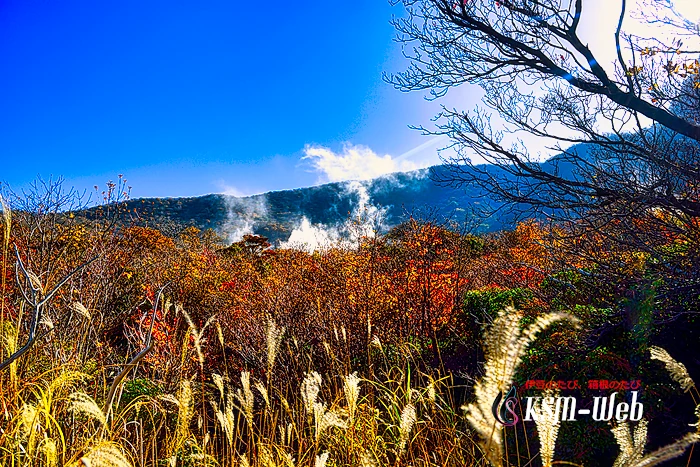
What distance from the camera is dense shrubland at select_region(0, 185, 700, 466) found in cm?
165

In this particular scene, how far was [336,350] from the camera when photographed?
205 inches

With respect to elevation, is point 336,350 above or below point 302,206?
below

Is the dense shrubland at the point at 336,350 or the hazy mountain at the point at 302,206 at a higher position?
the hazy mountain at the point at 302,206

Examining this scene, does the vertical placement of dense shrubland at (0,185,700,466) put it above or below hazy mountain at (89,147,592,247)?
below

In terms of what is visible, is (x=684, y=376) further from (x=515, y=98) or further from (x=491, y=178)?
(x=515, y=98)

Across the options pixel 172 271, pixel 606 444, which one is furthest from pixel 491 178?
pixel 172 271

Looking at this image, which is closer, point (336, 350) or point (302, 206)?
point (336, 350)

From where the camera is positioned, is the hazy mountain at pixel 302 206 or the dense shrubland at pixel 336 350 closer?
the dense shrubland at pixel 336 350

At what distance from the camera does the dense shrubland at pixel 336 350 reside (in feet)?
5.41

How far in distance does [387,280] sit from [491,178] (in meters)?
3.03

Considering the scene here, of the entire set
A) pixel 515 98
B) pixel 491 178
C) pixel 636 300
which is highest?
pixel 515 98

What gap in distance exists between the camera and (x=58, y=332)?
4289 millimetres

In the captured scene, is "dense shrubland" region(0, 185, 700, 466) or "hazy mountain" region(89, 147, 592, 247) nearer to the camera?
"dense shrubland" region(0, 185, 700, 466)

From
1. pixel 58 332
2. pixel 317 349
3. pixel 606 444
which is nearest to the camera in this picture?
pixel 606 444
